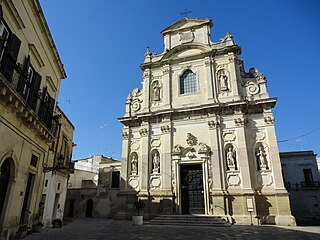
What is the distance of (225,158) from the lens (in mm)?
15023

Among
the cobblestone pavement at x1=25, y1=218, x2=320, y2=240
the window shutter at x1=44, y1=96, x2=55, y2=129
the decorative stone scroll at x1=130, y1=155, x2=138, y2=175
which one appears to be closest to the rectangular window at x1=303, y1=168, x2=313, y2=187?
the cobblestone pavement at x1=25, y1=218, x2=320, y2=240

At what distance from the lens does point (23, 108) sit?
284 inches

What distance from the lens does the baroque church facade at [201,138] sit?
13797 millimetres

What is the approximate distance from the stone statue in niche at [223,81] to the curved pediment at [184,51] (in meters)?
2.69

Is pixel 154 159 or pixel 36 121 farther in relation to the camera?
pixel 154 159

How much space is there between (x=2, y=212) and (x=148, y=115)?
11.8 meters

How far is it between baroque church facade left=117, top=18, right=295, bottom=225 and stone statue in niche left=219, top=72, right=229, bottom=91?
89mm

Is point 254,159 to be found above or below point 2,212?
above

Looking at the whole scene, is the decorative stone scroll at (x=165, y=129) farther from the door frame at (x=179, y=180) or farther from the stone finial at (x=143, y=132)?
the door frame at (x=179, y=180)

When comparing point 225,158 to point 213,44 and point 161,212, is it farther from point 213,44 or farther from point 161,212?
point 213,44

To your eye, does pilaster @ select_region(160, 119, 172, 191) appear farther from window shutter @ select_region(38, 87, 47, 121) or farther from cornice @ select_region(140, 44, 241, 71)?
window shutter @ select_region(38, 87, 47, 121)

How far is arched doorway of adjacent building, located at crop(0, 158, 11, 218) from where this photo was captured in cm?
696

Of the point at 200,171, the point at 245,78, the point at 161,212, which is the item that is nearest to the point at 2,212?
the point at 161,212

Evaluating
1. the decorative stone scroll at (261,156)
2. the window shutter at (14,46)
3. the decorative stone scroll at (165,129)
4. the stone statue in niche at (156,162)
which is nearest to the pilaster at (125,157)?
the stone statue in niche at (156,162)
